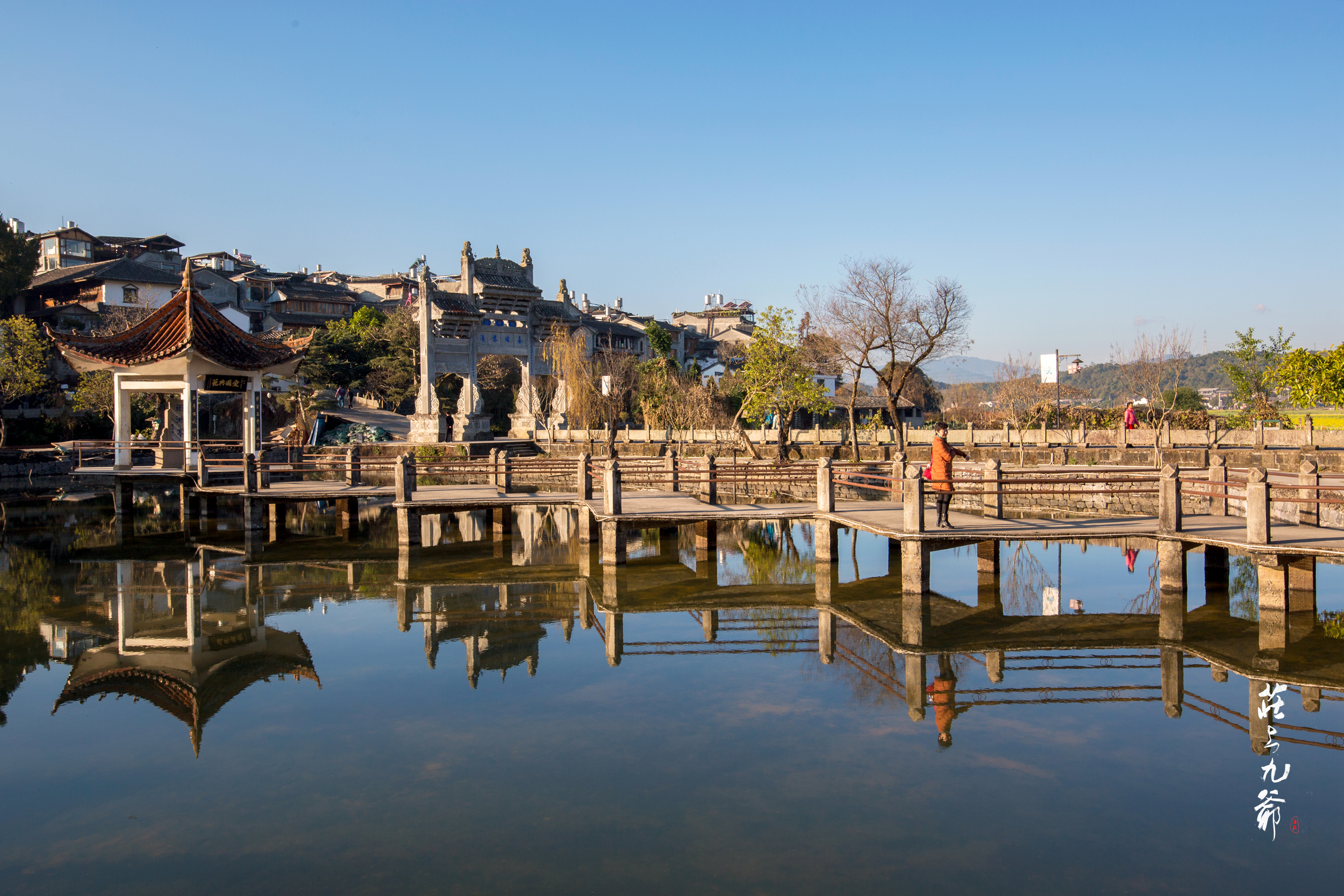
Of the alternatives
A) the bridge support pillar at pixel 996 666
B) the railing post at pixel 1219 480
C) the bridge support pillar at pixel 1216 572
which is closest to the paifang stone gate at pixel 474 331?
the railing post at pixel 1219 480

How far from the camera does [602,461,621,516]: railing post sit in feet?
A: 55.4

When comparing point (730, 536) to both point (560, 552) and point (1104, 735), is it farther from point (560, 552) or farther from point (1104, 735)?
point (1104, 735)

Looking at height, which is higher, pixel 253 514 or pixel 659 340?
pixel 659 340

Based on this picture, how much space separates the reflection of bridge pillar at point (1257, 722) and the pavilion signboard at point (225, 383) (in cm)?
2505

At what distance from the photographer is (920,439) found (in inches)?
1485

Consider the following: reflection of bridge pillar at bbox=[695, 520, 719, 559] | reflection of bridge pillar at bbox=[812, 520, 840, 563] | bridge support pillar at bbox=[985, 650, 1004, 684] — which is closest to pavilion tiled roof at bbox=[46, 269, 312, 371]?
reflection of bridge pillar at bbox=[695, 520, 719, 559]

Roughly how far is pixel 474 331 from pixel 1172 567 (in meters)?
29.4

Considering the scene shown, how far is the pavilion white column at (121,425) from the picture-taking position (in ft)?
81.9

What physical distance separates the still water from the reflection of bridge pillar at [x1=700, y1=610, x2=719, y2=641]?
114mm

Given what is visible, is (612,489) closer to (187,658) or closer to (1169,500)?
(187,658)

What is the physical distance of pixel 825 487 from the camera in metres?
16.0

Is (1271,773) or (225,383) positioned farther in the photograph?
(225,383)

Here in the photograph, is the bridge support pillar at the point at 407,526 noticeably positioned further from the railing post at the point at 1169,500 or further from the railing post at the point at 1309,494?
the railing post at the point at 1309,494

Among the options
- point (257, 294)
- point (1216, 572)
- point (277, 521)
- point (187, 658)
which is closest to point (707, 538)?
point (1216, 572)
